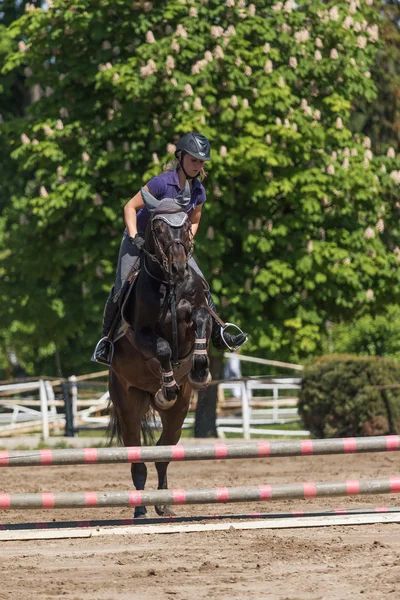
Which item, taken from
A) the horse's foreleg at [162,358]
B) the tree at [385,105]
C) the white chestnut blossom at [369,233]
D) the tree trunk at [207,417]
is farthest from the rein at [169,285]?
the tree at [385,105]

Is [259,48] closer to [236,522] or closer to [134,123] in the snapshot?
[134,123]

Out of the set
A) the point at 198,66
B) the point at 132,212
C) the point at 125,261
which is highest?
the point at 132,212

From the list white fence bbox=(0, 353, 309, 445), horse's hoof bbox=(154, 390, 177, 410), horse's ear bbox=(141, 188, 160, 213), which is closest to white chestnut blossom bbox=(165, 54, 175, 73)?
white fence bbox=(0, 353, 309, 445)

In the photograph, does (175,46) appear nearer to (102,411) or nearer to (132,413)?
(102,411)

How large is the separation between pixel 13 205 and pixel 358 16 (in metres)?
13.5

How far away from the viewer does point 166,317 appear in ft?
33.5

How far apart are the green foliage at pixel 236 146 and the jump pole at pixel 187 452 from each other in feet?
42.4

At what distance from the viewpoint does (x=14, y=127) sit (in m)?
24.7

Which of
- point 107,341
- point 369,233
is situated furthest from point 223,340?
point 369,233

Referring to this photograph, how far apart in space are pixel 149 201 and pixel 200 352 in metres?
1.37

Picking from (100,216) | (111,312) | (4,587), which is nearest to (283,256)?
(100,216)

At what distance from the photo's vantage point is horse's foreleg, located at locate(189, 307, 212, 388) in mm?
10078

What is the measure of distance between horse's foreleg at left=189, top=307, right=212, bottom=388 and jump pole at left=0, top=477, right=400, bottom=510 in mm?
1328

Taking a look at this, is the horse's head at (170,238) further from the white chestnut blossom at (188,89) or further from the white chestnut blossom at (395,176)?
the white chestnut blossom at (395,176)
